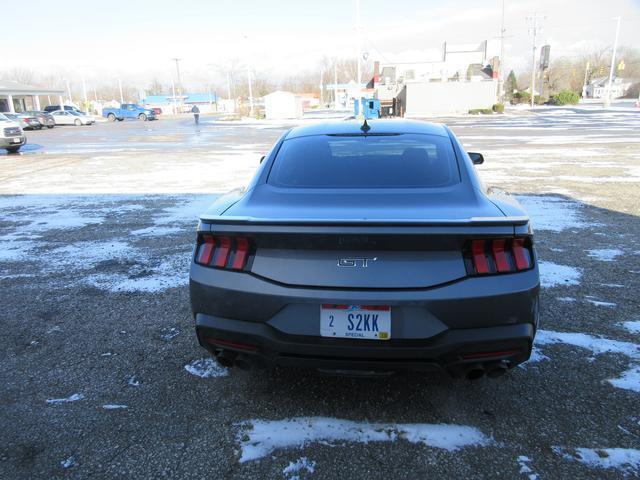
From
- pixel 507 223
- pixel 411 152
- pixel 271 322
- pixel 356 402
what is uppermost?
pixel 411 152

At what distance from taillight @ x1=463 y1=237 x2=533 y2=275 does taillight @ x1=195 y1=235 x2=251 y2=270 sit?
1.13 meters

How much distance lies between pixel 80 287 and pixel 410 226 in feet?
12.5

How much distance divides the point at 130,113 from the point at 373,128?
58.1 m

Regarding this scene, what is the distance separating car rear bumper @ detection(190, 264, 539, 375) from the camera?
2363mm

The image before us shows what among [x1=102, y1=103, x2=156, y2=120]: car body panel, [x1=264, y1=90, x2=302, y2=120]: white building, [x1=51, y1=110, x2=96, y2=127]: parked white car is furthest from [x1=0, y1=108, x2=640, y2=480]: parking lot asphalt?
[x1=102, y1=103, x2=156, y2=120]: car body panel

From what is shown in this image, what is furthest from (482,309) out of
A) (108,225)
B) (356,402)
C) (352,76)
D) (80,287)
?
(352,76)

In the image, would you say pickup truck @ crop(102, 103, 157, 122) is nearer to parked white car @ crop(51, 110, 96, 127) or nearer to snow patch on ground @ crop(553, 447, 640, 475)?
parked white car @ crop(51, 110, 96, 127)

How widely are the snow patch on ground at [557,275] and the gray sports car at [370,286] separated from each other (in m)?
2.35

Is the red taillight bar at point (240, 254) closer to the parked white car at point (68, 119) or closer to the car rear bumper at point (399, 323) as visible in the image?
the car rear bumper at point (399, 323)

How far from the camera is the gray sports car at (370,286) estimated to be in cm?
237

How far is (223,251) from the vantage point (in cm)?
263

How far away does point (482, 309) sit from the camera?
2.36m

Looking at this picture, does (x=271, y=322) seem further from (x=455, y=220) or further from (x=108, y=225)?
(x=108, y=225)

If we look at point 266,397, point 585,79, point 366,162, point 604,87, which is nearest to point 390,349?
point 266,397
